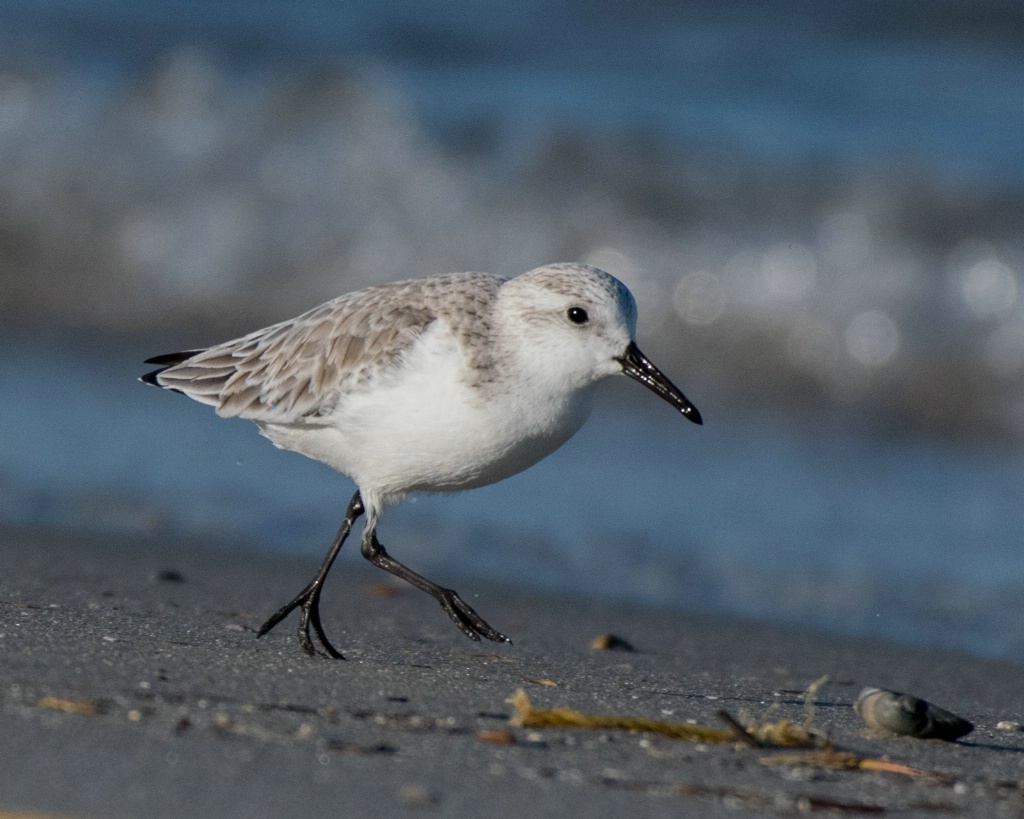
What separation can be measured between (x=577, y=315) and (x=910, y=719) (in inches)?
56.4

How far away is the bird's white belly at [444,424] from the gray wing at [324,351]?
2.9 inches

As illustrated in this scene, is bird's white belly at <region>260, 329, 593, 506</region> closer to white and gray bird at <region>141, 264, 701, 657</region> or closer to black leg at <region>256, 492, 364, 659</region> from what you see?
white and gray bird at <region>141, 264, 701, 657</region>

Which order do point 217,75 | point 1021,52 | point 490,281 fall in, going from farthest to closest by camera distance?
1. point 1021,52
2. point 217,75
3. point 490,281

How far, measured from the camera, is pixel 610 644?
201 inches

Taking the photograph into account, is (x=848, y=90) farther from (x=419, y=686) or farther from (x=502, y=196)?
(x=419, y=686)

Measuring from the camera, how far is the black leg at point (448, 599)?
4602 millimetres

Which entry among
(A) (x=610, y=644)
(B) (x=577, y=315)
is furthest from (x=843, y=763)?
(A) (x=610, y=644)

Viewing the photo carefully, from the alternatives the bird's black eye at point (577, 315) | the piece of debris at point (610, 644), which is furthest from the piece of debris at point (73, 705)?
the piece of debris at point (610, 644)

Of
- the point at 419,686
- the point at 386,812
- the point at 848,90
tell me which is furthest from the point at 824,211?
the point at 386,812

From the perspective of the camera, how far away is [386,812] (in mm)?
2799

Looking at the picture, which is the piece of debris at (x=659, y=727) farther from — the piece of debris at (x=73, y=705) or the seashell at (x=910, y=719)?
the piece of debris at (x=73, y=705)

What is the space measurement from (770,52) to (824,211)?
5.23m

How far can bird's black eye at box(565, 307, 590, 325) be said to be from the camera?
4387 millimetres

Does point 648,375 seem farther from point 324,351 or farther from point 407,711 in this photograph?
point 407,711
